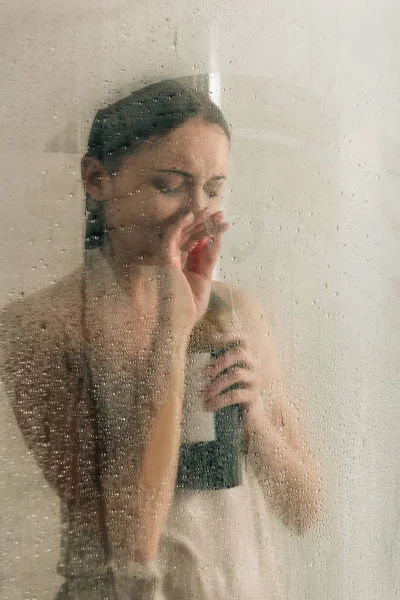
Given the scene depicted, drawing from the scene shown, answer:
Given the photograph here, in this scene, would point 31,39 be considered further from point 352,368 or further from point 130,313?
point 352,368

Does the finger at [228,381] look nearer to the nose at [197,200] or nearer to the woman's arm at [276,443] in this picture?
the woman's arm at [276,443]

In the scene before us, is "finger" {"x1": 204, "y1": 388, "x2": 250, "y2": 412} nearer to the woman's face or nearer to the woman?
the woman

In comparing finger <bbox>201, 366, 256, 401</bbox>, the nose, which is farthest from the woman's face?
finger <bbox>201, 366, 256, 401</bbox>

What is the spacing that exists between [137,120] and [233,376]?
0.19m

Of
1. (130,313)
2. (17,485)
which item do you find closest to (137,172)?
(130,313)

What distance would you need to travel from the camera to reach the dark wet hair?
428 mm

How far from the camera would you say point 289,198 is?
48 centimetres

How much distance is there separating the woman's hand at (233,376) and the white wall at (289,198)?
30mm

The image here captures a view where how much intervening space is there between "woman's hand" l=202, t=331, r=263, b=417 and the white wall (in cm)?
3

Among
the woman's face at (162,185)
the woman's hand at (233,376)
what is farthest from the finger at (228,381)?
the woman's face at (162,185)

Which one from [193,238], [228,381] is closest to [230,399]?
[228,381]

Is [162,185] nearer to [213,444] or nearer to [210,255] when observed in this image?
[210,255]

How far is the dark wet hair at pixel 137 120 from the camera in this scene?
0.43 metres

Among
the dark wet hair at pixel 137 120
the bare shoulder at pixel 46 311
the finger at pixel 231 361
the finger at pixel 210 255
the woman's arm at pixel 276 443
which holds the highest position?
the dark wet hair at pixel 137 120
